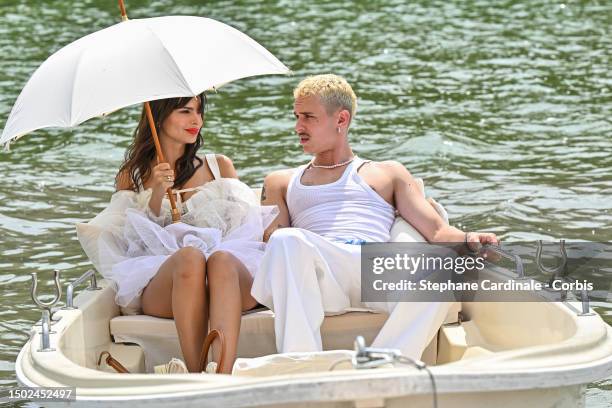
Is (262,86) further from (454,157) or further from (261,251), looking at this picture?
(261,251)

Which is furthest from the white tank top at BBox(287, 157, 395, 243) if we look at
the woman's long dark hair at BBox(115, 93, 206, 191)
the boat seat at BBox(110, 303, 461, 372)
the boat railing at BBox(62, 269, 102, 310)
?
the boat railing at BBox(62, 269, 102, 310)

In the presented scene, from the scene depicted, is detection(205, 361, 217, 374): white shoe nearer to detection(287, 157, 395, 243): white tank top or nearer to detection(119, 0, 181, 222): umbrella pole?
detection(287, 157, 395, 243): white tank top

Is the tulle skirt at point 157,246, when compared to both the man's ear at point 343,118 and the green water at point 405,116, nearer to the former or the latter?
the man's ear at point 343,118

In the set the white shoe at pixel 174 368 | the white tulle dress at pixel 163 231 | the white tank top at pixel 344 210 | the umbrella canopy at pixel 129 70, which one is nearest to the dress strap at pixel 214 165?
the white tulle dress at pixel 163 231

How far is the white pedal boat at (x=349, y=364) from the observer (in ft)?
12.8

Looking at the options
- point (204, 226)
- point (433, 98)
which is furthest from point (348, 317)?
point (433, 98)

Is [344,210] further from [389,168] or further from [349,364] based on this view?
[349,364]

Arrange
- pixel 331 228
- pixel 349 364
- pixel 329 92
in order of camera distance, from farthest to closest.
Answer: pixel 329 92
pixel 331 228
pixel 349 364

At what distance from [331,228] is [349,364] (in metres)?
1.12

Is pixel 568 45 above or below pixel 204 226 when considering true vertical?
below

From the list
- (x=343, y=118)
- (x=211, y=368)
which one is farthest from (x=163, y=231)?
(x=211, y=368)

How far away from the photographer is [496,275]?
5.23 meters

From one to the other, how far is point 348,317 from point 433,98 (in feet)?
27.5

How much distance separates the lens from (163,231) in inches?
219
